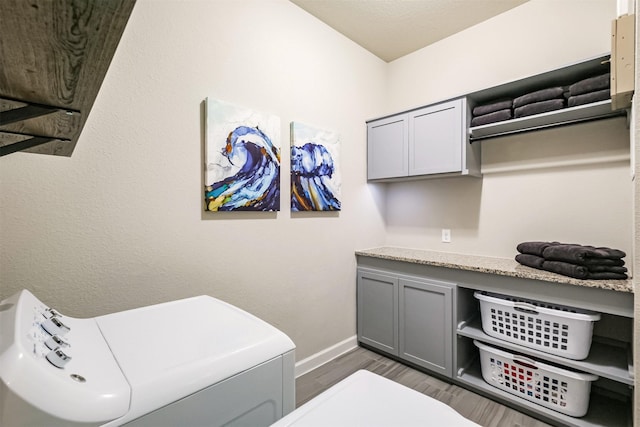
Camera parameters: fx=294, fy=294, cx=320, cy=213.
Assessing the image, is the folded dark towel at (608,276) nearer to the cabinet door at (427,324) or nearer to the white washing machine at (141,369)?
the cabinet door at (427,324)

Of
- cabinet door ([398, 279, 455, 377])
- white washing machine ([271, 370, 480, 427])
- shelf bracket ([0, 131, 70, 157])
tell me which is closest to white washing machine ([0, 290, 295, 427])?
white washing machine ([271, 370, 480, 427])

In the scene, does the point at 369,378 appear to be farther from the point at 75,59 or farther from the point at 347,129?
the point at 347,129

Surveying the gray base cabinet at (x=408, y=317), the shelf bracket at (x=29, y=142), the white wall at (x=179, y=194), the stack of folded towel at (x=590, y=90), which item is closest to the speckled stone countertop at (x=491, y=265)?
the gray base cabinet at (x=408, y=317)

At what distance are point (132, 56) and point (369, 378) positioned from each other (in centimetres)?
187

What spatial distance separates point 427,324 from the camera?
2.31m

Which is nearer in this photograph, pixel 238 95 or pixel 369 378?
pixel 369 378

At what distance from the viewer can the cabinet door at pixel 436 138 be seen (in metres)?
2.34

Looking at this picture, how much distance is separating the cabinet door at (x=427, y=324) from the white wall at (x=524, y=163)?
621 millimetres

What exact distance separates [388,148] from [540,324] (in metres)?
1.77

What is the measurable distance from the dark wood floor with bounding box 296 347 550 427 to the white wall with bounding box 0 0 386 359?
206mm

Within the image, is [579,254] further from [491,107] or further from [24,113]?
[24,113]

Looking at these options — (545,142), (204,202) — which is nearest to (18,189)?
(204,202)

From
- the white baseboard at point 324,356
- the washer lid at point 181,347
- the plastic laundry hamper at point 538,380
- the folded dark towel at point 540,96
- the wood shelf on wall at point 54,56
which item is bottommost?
the white baseboard at point 324,356

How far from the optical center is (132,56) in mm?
1535
